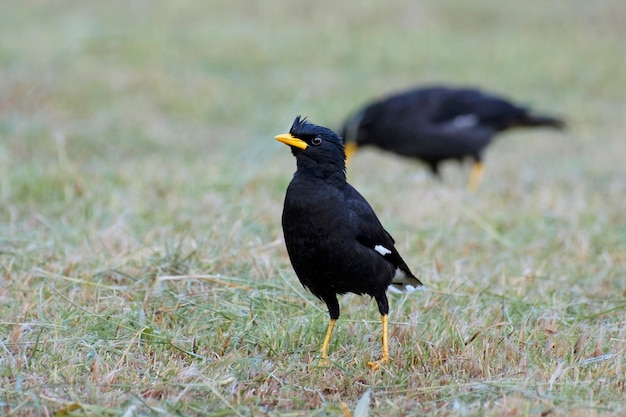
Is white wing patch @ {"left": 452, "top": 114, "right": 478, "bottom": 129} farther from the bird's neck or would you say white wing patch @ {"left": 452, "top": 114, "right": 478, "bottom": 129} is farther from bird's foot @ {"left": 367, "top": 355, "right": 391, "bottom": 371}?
bird's foot @ {"left": 367, "top": 355, "right": 391, "bottom": 371}

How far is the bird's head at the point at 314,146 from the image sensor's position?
166 inches

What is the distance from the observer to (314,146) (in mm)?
4270

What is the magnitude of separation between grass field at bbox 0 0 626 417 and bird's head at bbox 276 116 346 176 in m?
0.80

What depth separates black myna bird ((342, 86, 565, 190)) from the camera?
32.4 ft

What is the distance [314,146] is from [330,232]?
18.8 inches

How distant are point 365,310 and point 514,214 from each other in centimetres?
281

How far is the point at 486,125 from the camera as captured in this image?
10133mm

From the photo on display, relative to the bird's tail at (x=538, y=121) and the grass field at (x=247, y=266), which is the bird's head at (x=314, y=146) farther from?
the bird's tail at (x=538, y=121)

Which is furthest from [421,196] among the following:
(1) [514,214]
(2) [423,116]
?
(2) [423,116]

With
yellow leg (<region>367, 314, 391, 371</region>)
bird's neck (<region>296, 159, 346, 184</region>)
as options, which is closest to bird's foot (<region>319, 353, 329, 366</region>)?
yellow leg (<region>367, 314, 391, 371</region>)

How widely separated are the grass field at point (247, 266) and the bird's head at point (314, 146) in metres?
0.80

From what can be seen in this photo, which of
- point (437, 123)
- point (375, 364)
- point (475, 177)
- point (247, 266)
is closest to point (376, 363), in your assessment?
point (375, 364)

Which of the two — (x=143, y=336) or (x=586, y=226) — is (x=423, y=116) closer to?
(x=586, y=226)

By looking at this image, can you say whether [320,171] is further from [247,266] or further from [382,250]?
[247,266]
